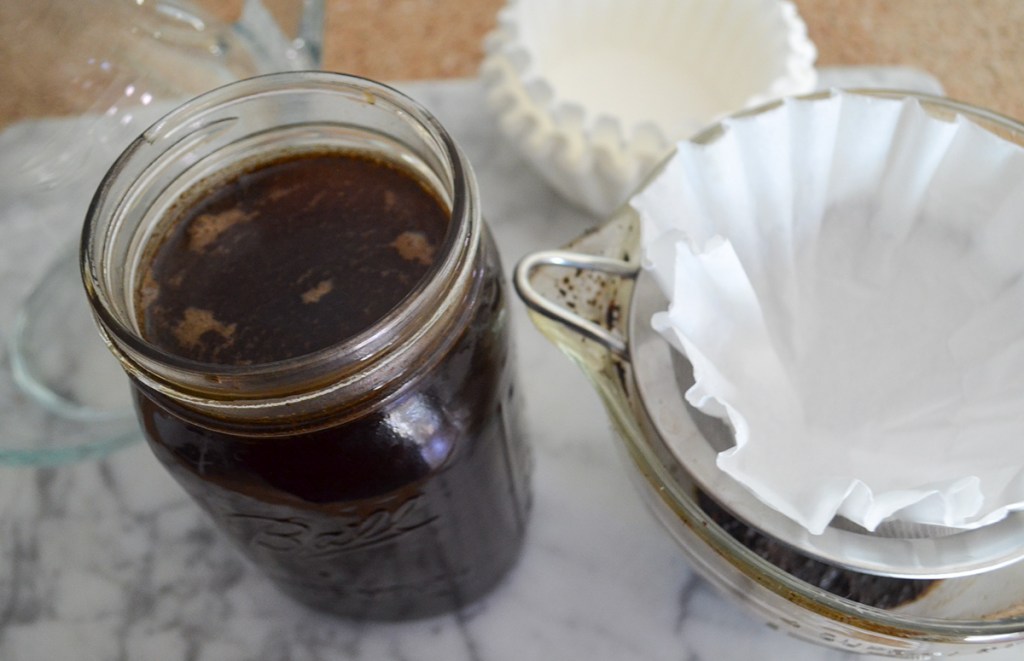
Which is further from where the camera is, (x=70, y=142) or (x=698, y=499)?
(x=70, y=142)

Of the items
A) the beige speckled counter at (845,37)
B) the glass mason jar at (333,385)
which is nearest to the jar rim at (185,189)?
the glass mason jar at (333,385)

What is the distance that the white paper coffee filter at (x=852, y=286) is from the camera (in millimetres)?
327

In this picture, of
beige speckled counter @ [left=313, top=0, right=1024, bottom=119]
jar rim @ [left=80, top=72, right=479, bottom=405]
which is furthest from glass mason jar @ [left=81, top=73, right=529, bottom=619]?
beige speckled counter @ [left=313, top=0, right=1024, bottom=119]

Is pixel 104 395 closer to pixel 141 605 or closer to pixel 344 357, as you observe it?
pixel 141 605

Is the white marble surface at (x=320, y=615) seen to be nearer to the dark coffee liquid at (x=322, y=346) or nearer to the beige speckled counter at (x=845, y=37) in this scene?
the dark coffee liquid at (x=322, y=346)

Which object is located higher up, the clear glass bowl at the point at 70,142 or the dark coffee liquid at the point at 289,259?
the dark coffee liquid at the point at 289,259

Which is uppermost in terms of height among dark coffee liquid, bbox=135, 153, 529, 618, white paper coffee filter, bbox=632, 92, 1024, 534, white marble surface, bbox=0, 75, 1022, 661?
white paper coffee filter, bbox=632, 92, 1024, 534

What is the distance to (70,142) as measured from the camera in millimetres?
493

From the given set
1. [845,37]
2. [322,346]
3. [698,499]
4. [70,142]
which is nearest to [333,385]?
[322,346]

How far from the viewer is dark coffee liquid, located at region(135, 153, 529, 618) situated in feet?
0.91

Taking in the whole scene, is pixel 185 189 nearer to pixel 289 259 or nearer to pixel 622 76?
pixel 289 259

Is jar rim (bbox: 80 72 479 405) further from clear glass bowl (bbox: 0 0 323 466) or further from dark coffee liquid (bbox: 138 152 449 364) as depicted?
clear glass bowl (bbox: 0 0 323 466)

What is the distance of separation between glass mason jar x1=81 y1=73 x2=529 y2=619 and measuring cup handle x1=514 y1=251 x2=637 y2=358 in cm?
1

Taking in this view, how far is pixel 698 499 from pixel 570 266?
0.10 metres
